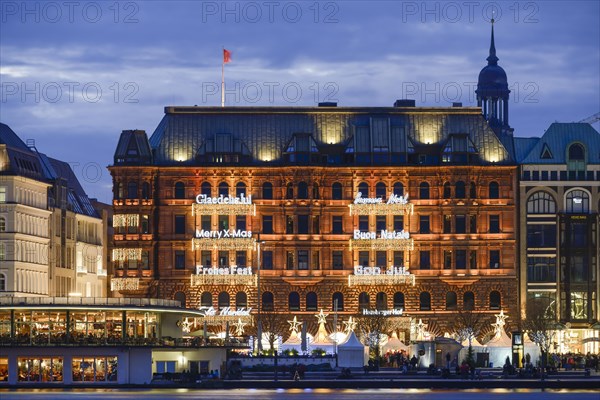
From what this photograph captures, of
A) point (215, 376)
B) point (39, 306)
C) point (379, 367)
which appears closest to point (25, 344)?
point (39, 306)

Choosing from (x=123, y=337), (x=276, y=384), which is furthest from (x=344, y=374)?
(x=123, y=337)

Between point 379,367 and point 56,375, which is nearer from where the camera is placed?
point 56,375

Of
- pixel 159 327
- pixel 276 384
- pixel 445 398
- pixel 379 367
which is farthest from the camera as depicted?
pixel 379 367

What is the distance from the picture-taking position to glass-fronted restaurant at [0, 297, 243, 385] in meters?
170

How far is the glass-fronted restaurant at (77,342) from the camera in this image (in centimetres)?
17038

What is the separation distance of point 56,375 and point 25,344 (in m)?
3.74

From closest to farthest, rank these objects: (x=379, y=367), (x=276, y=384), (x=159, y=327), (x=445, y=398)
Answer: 1. (x=445, y=398)
2. (x=276, y=384)
3. (x=159, y=327)
4. (x=379, y=367)

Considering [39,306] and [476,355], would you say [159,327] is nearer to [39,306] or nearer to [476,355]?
[39,306]

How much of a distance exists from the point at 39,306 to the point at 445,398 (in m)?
39.3

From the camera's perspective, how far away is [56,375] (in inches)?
6727

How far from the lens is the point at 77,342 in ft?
561

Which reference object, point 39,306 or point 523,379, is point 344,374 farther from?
point 39,306

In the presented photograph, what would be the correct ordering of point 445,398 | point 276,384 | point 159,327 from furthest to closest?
point 159,327 < point 276,384 < point 445,398

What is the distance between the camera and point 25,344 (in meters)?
170
